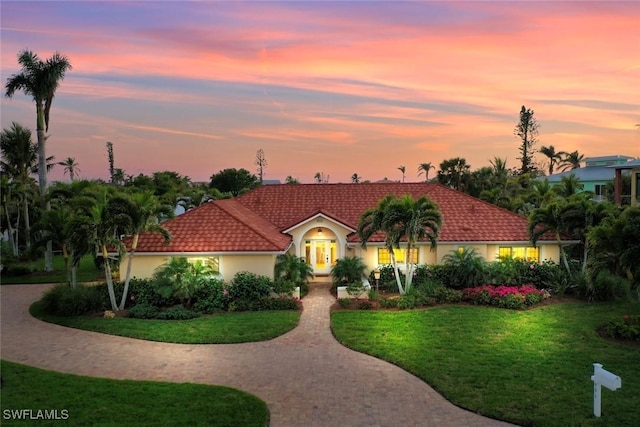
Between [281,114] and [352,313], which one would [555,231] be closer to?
[352,313]

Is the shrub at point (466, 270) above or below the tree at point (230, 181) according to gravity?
below

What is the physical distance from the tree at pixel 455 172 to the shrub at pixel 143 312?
31673 millimetres

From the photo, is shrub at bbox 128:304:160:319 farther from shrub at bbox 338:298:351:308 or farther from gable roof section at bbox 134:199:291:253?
shrub at bbox 338:298:351:308

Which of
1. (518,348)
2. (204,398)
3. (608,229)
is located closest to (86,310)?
(204,398)

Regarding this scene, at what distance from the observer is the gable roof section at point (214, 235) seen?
2016 cm

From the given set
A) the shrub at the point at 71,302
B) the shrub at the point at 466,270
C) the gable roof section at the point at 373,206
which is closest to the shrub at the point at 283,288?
the gable roof section at the point at 373,206

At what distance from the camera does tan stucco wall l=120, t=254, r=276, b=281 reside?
20203 mm

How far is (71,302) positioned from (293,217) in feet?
42.9

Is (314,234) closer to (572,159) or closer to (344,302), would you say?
(344,302)

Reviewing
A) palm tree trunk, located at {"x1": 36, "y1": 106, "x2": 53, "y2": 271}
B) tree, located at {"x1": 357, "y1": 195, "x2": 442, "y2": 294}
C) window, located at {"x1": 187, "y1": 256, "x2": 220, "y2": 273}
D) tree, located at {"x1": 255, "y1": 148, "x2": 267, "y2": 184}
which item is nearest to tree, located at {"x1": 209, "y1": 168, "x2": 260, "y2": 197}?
tree, located at {"x1": 255, "y1": 148, "x2": 267, "y2": 184}

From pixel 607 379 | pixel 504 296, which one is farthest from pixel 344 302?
pixel 607 379

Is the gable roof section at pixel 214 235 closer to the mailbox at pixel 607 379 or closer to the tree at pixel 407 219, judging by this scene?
the tree at pixel 407 219

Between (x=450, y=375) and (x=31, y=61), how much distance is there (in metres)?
28.7

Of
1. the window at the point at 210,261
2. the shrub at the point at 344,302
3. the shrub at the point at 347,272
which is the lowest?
the shrub at the point at 344,302
